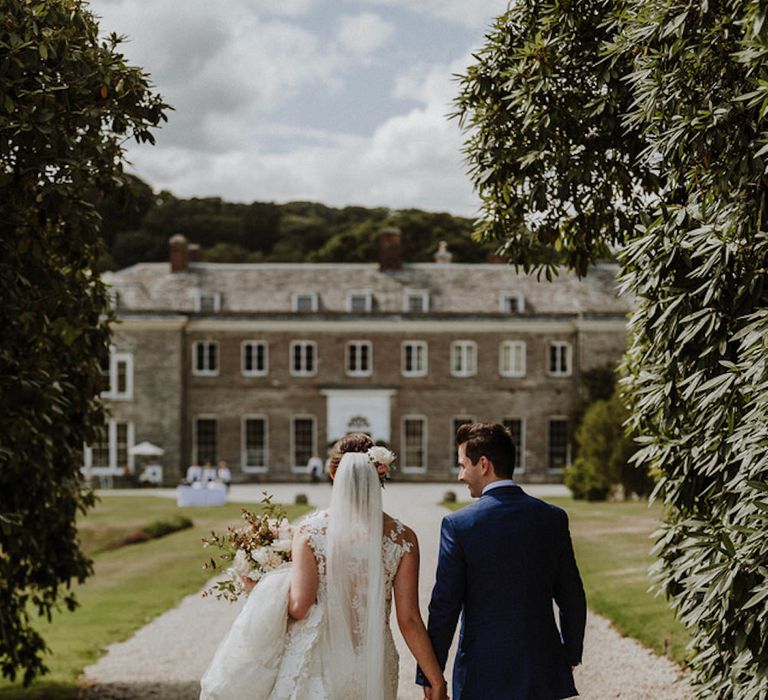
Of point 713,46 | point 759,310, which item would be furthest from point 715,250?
point 713,46

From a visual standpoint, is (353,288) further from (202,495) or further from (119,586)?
(119,586)

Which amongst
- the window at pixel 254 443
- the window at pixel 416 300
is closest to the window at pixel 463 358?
the window at pixel 416 300

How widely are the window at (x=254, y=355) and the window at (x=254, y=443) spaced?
71.0 inches

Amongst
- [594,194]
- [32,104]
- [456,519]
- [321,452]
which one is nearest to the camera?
[456,519]

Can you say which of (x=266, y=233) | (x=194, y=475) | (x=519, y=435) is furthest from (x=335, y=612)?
(x=266, y=233)

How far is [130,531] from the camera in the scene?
22.1 meters

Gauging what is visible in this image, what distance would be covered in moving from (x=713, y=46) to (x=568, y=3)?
1.78 metres

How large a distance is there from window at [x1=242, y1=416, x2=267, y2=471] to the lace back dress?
36.8 m

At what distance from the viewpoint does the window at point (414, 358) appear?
41.2 meters

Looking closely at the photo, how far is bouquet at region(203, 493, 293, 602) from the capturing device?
468 centimetres

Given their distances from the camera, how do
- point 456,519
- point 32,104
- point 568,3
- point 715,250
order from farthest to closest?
point 568,3
point 32,104
point 715,250
point 456,519

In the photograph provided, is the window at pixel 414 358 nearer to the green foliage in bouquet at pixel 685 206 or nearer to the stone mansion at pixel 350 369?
the stone mansion at pixel 350 369

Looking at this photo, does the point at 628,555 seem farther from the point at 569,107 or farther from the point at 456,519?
the point at 456,519

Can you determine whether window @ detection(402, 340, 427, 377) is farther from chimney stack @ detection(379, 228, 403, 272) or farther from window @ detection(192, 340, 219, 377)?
window @ detection(192, 340, 219, 377)
